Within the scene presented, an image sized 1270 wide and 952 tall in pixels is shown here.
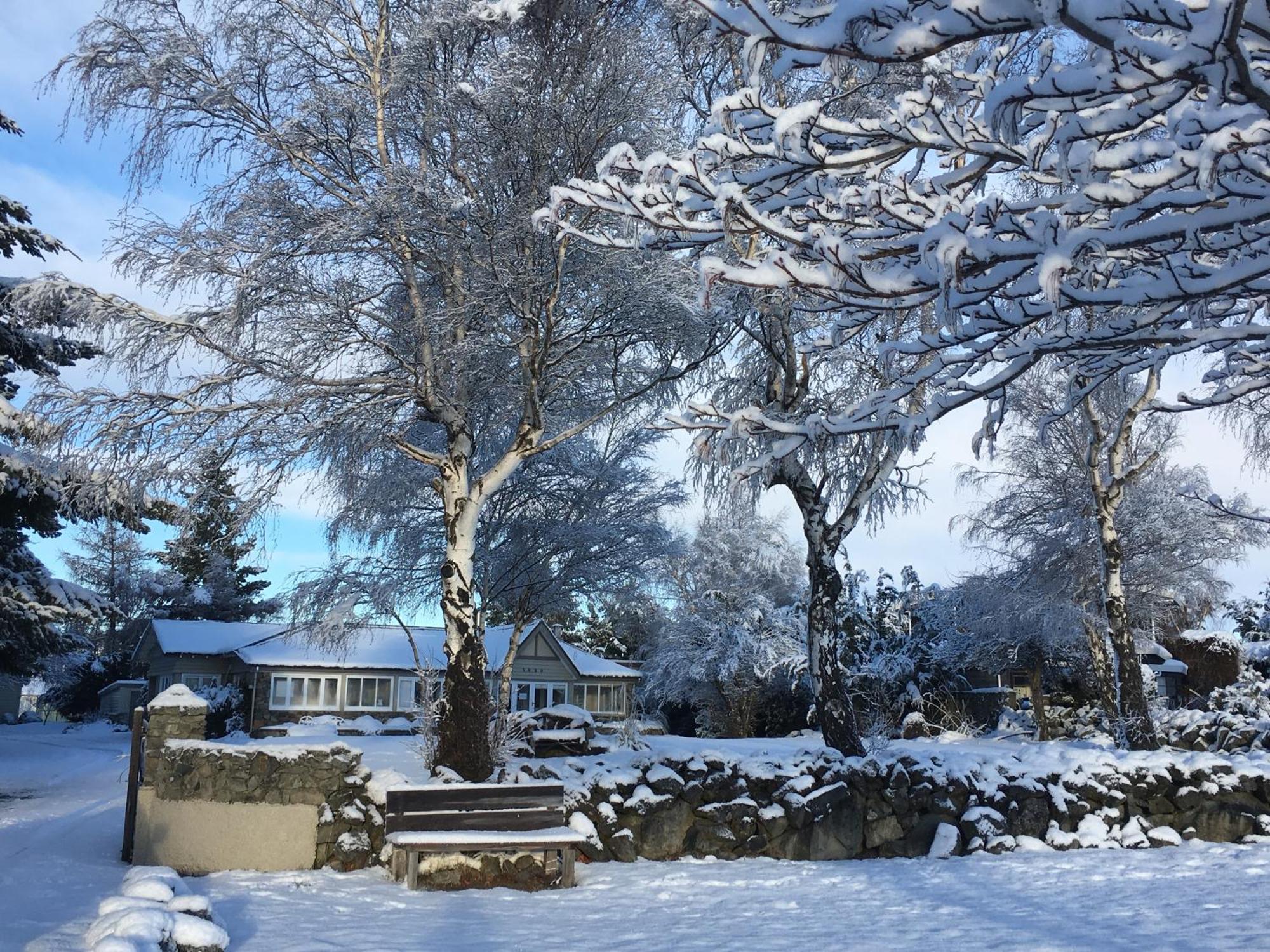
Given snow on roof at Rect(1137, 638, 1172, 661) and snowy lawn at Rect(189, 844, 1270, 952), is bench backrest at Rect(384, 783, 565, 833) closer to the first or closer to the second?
snowy lawn at Rect(189, 844, 1270, 952)

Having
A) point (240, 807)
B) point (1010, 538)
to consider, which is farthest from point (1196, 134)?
point (1010, 538)

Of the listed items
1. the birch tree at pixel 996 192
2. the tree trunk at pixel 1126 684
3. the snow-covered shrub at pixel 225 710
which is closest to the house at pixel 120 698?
the snow-covered shrub at pixel 225 710

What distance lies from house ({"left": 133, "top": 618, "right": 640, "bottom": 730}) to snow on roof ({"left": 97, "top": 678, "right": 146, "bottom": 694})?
392 cm

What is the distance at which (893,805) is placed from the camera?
10.8 m

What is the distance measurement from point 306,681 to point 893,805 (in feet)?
71.0

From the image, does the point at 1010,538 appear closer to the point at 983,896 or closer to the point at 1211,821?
the point at 1211,821

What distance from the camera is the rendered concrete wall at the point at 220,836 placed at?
911 centimetres

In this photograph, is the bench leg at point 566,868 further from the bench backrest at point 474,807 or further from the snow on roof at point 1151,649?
the snow on roof at point 1151,649

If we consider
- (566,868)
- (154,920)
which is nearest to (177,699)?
(566,868)

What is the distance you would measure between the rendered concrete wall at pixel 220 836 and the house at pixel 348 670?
16741 mm

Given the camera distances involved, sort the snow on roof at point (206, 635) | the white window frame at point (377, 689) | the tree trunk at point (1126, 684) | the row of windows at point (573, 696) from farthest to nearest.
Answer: the row of windows at point (573, 696) < the snow on roof at point (206, 635) < the white window frame at point (377, 689) < the tree trunk at point (1126, 684)

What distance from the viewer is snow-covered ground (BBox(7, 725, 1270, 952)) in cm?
639

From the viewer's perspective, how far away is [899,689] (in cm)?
2462

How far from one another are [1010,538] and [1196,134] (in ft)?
62.7
